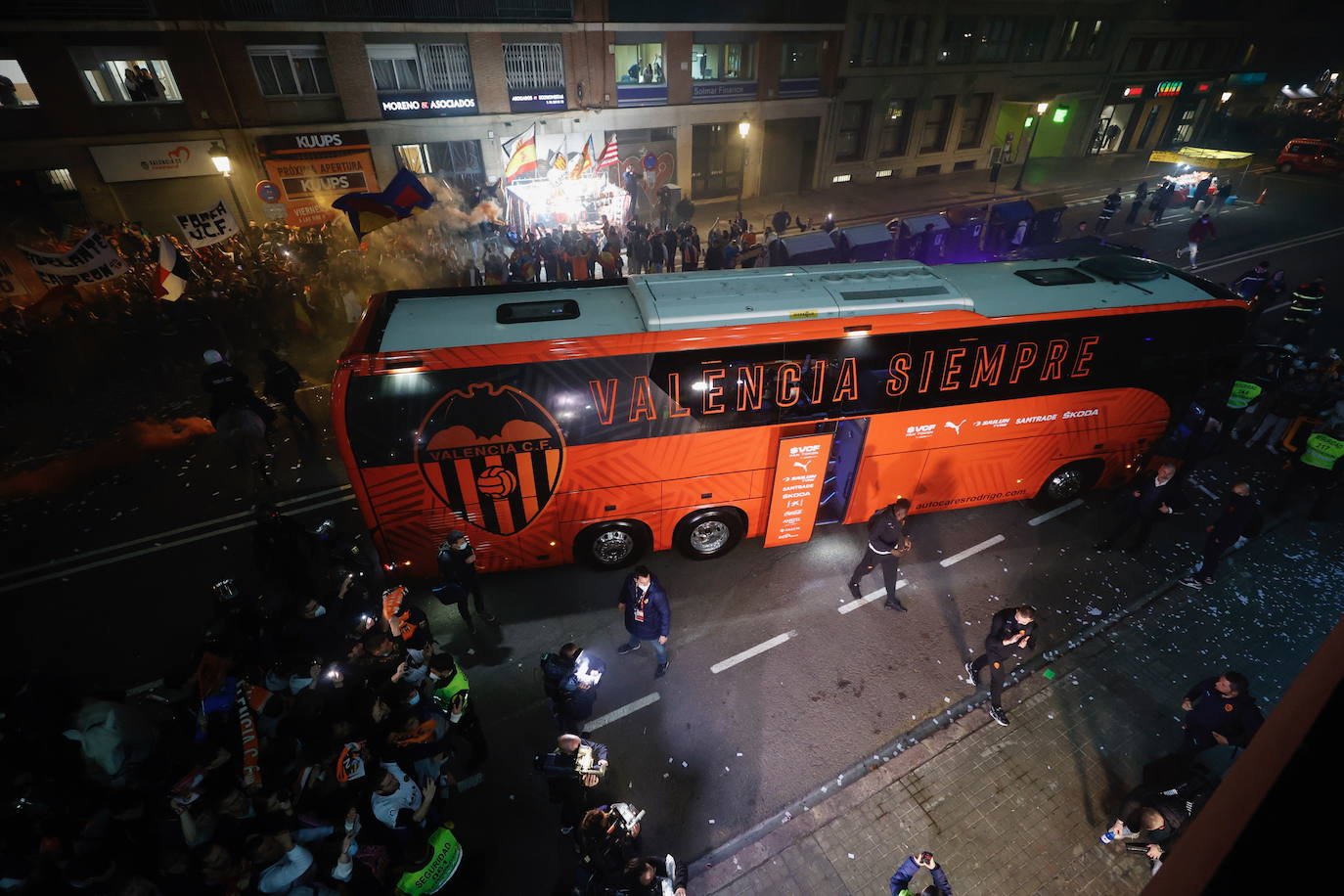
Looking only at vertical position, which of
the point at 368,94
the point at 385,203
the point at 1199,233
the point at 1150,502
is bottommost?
the point at 1150,502

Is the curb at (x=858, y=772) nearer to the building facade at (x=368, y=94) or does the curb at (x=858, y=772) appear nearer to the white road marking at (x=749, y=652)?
the white road marking at (x=749, y=652)

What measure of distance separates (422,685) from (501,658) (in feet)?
6.50

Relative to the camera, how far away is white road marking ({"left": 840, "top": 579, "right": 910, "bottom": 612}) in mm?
8562

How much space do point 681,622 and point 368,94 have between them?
22.7 meters

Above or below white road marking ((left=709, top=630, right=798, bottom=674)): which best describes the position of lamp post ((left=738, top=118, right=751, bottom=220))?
above

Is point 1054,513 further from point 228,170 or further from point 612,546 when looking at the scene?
point 228,170

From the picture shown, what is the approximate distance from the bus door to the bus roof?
1.66m

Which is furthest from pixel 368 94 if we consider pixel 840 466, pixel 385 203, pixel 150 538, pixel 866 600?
pixel 866 600

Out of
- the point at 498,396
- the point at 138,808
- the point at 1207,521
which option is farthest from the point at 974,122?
the point at 138,808

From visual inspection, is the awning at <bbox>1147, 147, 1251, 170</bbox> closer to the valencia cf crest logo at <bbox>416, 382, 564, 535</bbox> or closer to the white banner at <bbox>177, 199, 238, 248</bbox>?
the valencia cf crest logo at <bbox>416, 382, 564, 535</bbox>

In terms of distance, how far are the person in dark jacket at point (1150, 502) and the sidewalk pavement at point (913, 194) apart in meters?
18.9

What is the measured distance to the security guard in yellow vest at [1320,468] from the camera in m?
8.96

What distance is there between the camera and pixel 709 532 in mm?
9102

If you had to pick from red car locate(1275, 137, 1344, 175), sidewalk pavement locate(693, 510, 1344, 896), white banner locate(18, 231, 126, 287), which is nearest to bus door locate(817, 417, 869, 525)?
sidewalk pavement locate(693, 510, 1344, 896)
